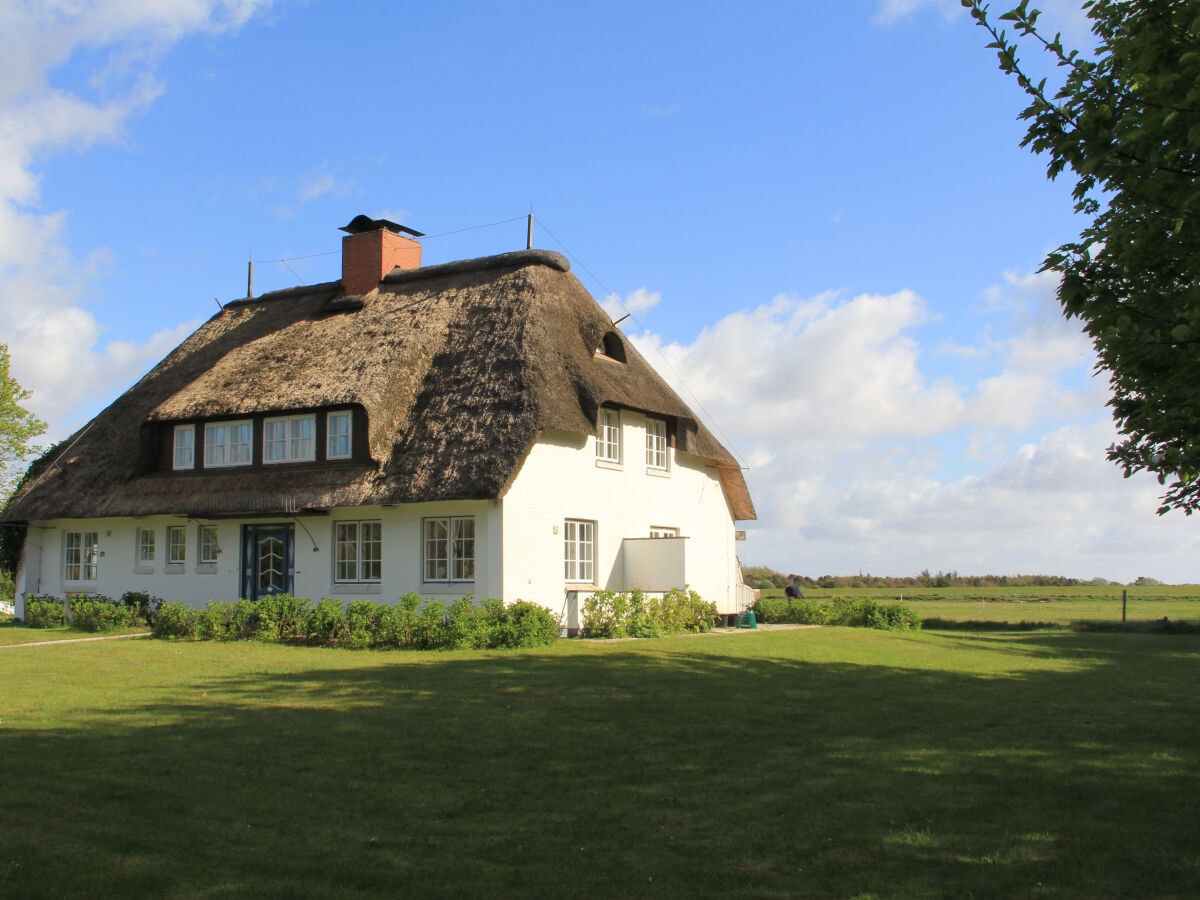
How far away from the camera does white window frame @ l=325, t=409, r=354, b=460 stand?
899 inches

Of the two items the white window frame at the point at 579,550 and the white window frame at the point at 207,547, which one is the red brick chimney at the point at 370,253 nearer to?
the white window frame at the point at 207,547

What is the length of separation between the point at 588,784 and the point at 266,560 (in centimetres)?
1768

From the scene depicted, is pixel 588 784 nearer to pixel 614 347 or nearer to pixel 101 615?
pixel 614 347

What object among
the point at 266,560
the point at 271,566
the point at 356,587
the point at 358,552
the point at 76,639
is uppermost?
the point at 358,552

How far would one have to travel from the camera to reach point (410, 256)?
93.5ft

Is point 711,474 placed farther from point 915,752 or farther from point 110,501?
point 915,752

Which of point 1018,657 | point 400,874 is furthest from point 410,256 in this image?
point 400,874

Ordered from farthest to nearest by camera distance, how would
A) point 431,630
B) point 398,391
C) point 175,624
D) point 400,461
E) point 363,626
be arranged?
1. point 398,391
2. point 400,461
3. point 175,624
4. point 363,626
5. point 431,630

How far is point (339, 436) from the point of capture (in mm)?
23016

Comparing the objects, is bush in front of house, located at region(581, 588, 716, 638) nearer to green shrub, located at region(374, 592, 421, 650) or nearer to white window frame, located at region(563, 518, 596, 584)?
white window frame, located at region(563, 518, 596, 584)

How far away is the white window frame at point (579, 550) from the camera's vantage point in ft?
75.9

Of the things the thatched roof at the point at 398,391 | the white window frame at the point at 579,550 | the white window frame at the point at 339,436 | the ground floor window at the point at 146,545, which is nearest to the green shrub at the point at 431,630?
the thatched roof at the point at 398,391

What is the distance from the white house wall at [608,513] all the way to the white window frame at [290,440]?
5.21 m

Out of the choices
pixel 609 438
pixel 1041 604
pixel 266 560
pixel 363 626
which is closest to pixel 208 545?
pixel 266 560
